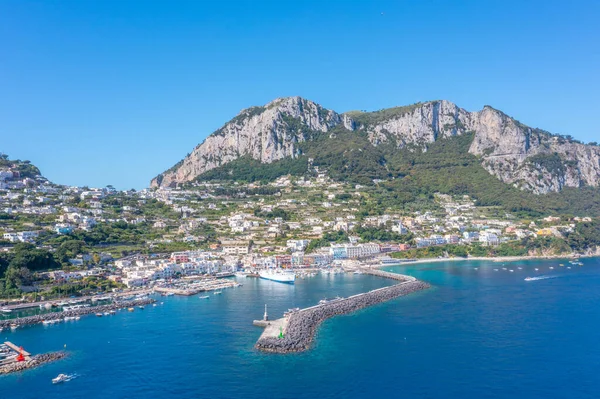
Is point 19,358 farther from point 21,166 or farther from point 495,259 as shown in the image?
point 21,166

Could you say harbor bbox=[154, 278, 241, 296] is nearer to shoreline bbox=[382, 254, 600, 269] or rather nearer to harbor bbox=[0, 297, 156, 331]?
harbor bbox=[0, 297, 156, 331]

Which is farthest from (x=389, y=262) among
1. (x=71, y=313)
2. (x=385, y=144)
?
(x=385, y=144)

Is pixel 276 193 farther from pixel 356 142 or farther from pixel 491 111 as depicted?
pixel 491 111

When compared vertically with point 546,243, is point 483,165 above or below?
above

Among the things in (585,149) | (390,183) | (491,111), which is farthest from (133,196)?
(585,149)

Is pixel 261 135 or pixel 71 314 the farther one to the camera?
pixel 261 135

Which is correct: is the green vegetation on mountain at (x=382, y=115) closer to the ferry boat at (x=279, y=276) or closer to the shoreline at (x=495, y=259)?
the shoreline at (x=495, y=259)
